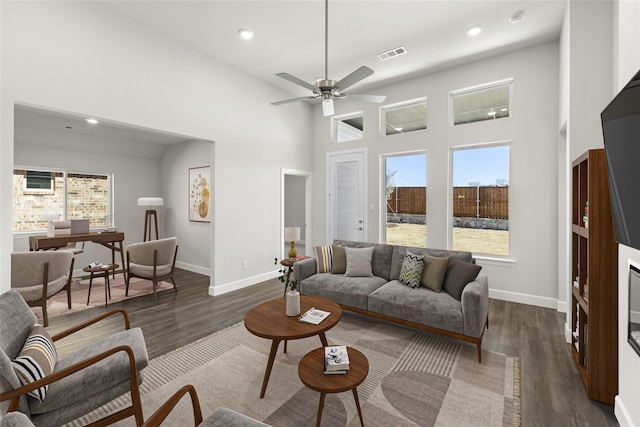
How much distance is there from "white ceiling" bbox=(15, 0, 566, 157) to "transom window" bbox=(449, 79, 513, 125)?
0.44 m

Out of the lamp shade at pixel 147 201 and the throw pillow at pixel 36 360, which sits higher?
the lamp shade at pixel 147 201

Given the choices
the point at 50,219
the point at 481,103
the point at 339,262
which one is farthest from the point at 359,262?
the point at 50,219

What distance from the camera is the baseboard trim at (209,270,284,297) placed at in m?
4.43

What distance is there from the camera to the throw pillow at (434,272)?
318 cm

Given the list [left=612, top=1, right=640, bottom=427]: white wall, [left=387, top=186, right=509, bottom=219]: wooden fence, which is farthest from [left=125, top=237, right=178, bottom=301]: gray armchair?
[left=612, top=1, right=640, bottom=427]: white wall

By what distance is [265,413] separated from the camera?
1950 millimetres

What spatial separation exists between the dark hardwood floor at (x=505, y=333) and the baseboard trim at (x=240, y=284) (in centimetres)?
11

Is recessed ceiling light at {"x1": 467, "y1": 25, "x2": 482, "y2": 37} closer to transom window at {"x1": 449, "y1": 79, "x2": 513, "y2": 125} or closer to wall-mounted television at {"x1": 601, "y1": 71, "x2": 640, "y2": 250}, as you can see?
transom window at {"x1": 449, "y1": 79, "x2": 513, "y2": 125}

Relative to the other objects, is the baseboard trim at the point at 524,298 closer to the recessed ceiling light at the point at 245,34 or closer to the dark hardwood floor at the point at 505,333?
the dark hardwood floor at the point at 505,333

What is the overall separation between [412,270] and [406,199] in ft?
6.49

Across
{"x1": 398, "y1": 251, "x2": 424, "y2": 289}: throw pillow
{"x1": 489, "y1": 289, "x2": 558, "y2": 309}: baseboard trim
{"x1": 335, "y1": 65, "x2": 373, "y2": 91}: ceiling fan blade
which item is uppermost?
{"x1": 335, "y1": 65, "x2": 373, "y2": 91}: ceiling fan blade

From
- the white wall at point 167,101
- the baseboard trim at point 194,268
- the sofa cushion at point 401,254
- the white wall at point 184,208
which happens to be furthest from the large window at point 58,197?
the sofa cushion at point 401,254

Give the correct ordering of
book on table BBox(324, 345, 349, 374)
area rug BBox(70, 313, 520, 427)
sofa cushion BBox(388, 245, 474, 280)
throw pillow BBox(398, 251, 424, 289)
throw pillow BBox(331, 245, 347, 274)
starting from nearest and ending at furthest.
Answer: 1. book on table BBox(324, 345, 349, 374)
2. area rug BBox(70, 313, 520, 427)
3. throw pillow BBox(398, 251, 424, 289)
4. sofa cushion BBox(388, 245, 474, 280)
5. throw pillow BBox(331, 245, 347, 274)

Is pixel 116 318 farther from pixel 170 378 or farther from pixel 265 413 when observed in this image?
pixel 265 413
